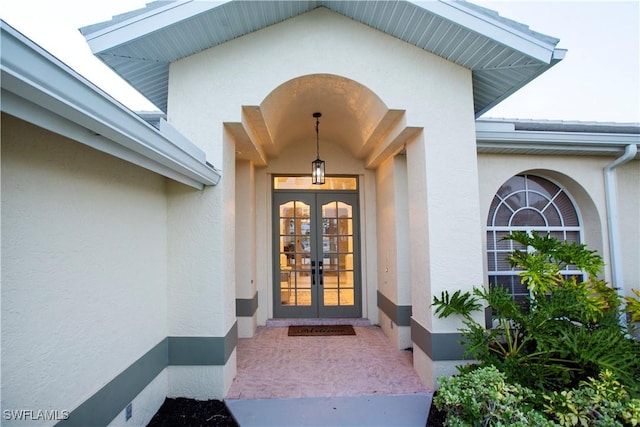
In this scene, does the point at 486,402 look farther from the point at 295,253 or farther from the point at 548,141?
the point at 295,253

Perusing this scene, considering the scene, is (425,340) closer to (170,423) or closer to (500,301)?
(500,301)

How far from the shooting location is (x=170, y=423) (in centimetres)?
294

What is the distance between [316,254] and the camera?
20.4 feet

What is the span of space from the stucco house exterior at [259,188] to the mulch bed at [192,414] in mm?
113

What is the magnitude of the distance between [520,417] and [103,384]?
339cm

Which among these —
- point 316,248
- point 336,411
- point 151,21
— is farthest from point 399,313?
point 151,21

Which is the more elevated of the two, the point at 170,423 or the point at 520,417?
the point at 520,417

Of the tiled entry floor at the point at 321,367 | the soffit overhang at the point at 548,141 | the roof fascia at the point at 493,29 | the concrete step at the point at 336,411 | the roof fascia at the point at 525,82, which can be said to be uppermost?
the roof fascia at the point at 493,29

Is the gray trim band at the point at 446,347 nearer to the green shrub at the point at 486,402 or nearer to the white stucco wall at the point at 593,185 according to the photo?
the green shrub at the point at 486,402

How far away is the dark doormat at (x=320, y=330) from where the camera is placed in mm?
5340

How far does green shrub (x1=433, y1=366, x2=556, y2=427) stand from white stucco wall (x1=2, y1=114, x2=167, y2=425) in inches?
117

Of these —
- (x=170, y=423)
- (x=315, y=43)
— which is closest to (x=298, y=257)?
(x=170, y=423)

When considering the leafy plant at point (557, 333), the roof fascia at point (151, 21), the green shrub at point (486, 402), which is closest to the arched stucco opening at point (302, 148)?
the roof fascia at point (151, 21)

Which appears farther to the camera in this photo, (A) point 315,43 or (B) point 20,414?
(A) point 315,43
